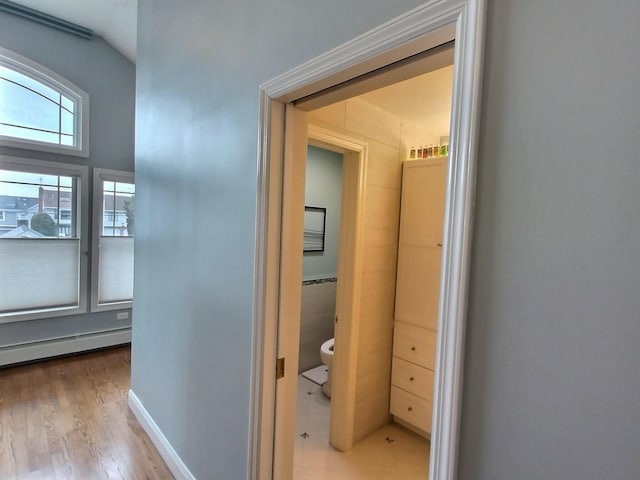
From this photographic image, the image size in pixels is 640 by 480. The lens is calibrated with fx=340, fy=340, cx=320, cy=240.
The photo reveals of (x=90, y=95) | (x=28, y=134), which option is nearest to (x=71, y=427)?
(x=28, y=134)

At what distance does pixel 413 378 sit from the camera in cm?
249

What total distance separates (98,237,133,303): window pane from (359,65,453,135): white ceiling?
335 cm

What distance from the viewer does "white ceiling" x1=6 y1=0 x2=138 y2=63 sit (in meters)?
3.03

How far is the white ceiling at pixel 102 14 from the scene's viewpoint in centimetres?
303

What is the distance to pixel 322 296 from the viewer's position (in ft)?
11.9

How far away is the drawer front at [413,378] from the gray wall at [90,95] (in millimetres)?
3228

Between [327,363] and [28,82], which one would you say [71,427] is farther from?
[28,82]

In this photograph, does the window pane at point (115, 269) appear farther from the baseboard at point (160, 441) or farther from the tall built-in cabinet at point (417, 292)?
the tall built-in cabinet at point (417, 292)

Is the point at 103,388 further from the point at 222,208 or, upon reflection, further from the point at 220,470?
the point at 222,208

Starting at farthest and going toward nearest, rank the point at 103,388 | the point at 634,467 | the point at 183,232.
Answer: the point at 103,388 → the point at 183,232 → the point at 634,467

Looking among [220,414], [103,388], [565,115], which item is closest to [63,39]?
[103,388]

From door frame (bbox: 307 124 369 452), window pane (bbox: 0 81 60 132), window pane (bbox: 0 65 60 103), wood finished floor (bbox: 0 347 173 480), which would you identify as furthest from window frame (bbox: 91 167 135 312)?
door frame (bbox: 307 124 369 452)

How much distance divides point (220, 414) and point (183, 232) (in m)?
0.95

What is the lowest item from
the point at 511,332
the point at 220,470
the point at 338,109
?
the point at 220,470
